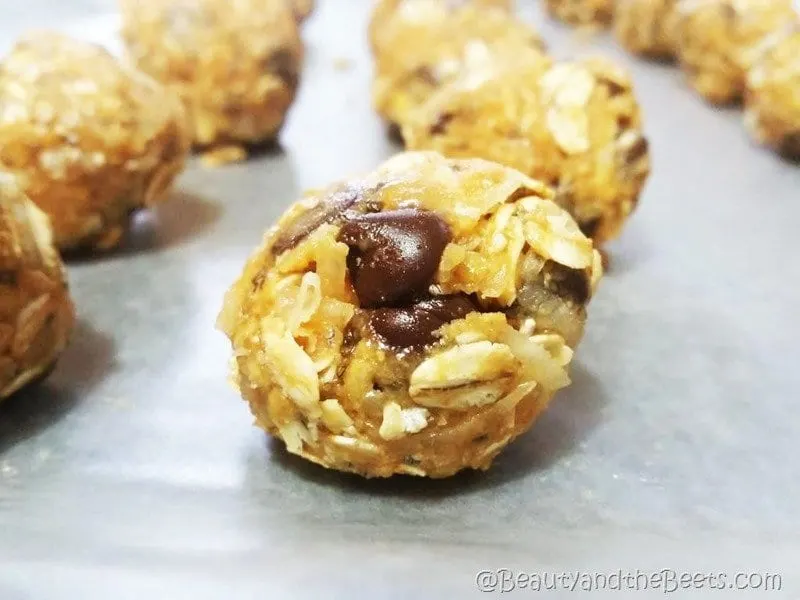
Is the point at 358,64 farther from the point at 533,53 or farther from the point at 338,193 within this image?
the point at 338,193

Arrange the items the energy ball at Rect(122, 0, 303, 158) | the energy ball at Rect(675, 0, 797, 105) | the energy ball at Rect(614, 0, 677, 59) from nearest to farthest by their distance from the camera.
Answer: the energy ball at Rect(122, 0, 303, 158) < the energy ball at Rect(675, 0, 797, 105) < the energy ball at Rect(614, 0, 677, 59)

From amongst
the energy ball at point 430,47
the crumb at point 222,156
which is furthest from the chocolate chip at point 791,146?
the crumb at point 222,156

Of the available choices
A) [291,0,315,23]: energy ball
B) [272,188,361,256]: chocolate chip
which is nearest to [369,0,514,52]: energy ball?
[291,0,315,23]: energy ball

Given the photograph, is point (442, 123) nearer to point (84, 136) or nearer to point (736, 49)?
point (84, 136)

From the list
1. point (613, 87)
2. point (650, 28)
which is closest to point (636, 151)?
point (613, 87)

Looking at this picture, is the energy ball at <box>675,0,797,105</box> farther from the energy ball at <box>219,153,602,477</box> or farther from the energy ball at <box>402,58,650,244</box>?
the energy ball at <box>219,153,602,477</box>

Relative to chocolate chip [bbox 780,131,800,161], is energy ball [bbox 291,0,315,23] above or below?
above

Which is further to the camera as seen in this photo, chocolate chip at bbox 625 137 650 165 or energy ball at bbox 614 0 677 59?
energy ball at bbox 614 0 677 59

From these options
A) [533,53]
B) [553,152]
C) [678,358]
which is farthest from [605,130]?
[678,358]
